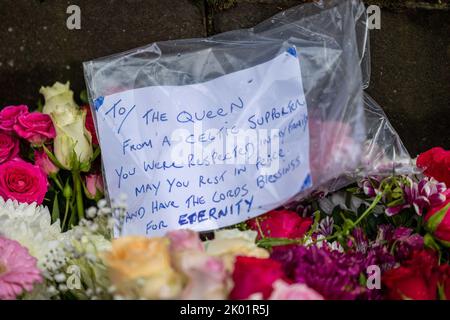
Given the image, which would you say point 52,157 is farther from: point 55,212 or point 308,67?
point 308,67

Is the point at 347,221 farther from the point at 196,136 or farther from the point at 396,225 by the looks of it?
the point at 196,136

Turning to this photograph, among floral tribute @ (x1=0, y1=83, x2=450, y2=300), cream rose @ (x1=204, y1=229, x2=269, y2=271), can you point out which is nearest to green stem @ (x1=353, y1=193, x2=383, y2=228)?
floral tribute @ (x1=0, y1=83, x2=450, y2=300)

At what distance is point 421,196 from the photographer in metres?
0.96

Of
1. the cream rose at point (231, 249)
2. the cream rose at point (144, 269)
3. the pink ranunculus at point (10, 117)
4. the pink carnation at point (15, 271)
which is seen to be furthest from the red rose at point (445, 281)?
the pink ranunculus at point (10, 117)

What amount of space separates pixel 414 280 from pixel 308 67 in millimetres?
405

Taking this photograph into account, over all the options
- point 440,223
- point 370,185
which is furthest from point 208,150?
point 440,223

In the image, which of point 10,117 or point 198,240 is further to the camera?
point 10,117

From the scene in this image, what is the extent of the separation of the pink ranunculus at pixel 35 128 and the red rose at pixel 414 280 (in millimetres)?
610

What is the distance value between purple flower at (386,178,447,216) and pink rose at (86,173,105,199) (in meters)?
0.49

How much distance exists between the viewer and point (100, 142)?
1025 mm

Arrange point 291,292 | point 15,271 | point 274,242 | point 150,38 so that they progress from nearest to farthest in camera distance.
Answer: point 291,292 < point 15,271 < point 274,242 < point 150,38
